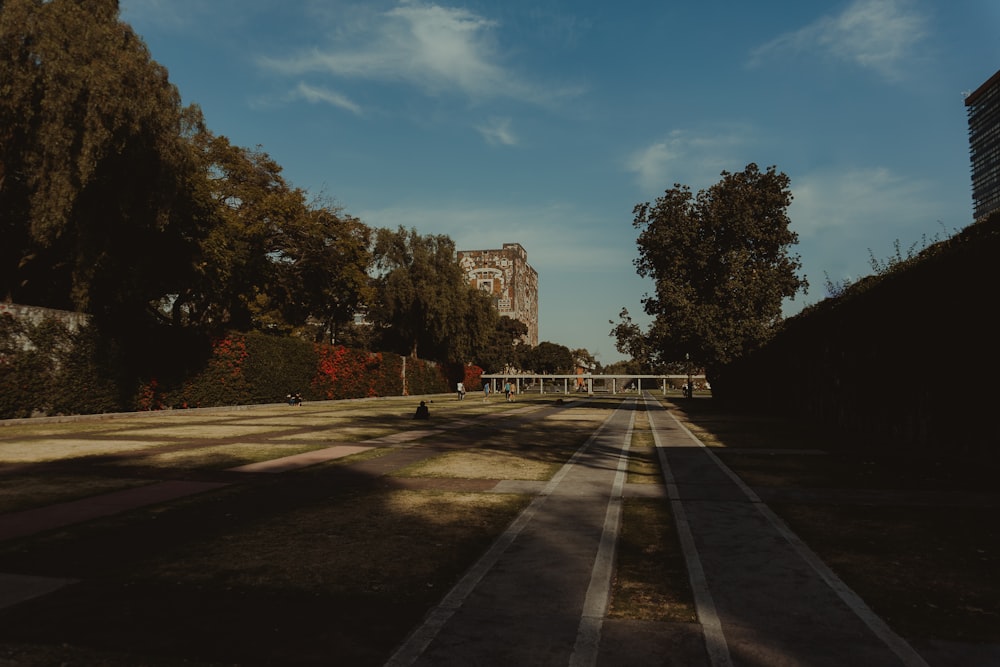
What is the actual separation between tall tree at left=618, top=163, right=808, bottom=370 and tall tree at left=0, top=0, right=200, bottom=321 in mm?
22899

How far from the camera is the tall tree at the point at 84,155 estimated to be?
66.4 ft

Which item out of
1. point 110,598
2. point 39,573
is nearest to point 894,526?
point 110,598

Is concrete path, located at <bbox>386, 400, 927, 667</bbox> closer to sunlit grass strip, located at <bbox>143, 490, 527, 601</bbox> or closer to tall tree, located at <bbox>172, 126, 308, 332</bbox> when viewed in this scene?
sunlit grass strip, located at <bbox>143, 490, 527, 601</bbox>

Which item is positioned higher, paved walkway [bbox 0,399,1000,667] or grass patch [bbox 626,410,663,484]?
paved walkway [bbox 0,399,1000,667]

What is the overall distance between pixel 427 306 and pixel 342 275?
1515cm

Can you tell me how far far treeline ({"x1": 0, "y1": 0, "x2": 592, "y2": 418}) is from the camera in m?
20.3

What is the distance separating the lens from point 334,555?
19.2ft

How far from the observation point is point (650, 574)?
5289 mm

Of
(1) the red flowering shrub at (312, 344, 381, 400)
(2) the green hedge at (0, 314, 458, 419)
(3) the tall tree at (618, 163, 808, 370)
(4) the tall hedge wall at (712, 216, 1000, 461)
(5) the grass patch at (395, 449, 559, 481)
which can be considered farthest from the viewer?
(1) the red flowering shrub at (312, 344, 381, 400)

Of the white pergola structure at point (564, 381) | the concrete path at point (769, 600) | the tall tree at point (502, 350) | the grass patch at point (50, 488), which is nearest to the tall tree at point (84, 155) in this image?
the grass patch at point (50, 488)

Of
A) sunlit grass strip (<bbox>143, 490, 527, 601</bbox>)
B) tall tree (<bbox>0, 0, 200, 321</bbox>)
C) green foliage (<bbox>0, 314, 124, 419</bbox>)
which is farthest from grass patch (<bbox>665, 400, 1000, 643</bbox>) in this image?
green foliage (<bbox>0, 314, 124, 419</bbox>)

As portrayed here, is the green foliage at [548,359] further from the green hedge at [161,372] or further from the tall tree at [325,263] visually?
the tall tree at [325,263]

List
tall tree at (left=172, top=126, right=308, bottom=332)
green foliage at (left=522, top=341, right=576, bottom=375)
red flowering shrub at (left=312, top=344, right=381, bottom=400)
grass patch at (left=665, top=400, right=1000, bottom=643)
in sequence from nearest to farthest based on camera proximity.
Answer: grass patch at (left=665, top=400, right=1000, bottom=643)
tall tree at (left=172, top=126, right=308, bottom=332)
red flowering shrub at (left=312, top=344, right=381, bottom=400)
green foliage at (left=522, top=341, right=576, bottom=375)

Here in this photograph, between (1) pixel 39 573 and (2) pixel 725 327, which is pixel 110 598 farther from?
(2) pixel 725 327
